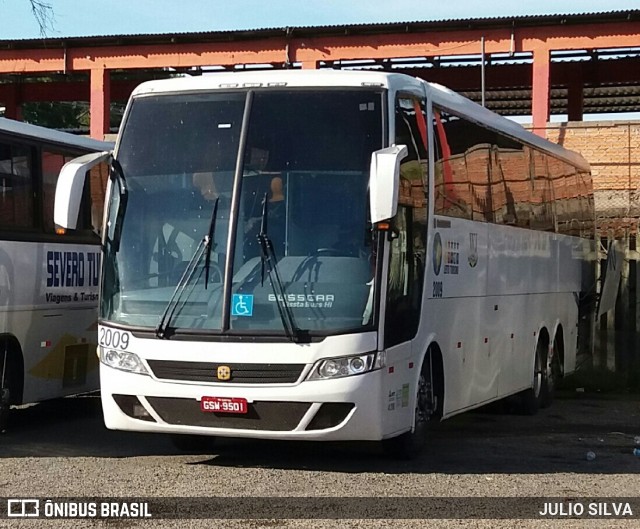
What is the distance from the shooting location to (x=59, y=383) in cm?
1313

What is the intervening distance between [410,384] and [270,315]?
1.53 meters

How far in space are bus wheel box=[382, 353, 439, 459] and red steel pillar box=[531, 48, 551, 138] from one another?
59.6ft

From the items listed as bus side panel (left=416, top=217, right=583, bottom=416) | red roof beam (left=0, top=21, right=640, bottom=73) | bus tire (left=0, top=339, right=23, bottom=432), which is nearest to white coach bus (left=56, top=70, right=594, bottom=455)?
bus side panel (left=416, top=217, right=583, bottom=416)

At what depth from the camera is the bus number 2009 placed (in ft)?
31.5

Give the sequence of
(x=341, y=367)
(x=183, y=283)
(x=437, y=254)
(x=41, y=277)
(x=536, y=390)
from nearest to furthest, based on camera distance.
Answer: (x=341, y=367) → (x=183, y=283) → (x=437, y=254) → (x=41, y=277) → (x=536, y=390)

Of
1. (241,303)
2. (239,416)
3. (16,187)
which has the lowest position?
(239,416)

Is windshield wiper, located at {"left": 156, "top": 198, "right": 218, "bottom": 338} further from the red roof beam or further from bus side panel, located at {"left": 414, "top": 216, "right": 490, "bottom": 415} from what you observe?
the red roof beam

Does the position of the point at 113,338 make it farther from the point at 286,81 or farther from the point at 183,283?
the point at 286,81

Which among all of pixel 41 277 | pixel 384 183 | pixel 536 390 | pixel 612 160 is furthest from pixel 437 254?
pixel 612 160

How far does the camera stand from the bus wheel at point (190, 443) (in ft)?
35.9

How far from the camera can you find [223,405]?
9.30m

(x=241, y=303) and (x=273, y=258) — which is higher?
(x=273, y=258)

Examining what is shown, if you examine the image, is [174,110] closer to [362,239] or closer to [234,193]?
[234,193]

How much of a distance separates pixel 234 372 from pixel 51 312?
13.4 feet
